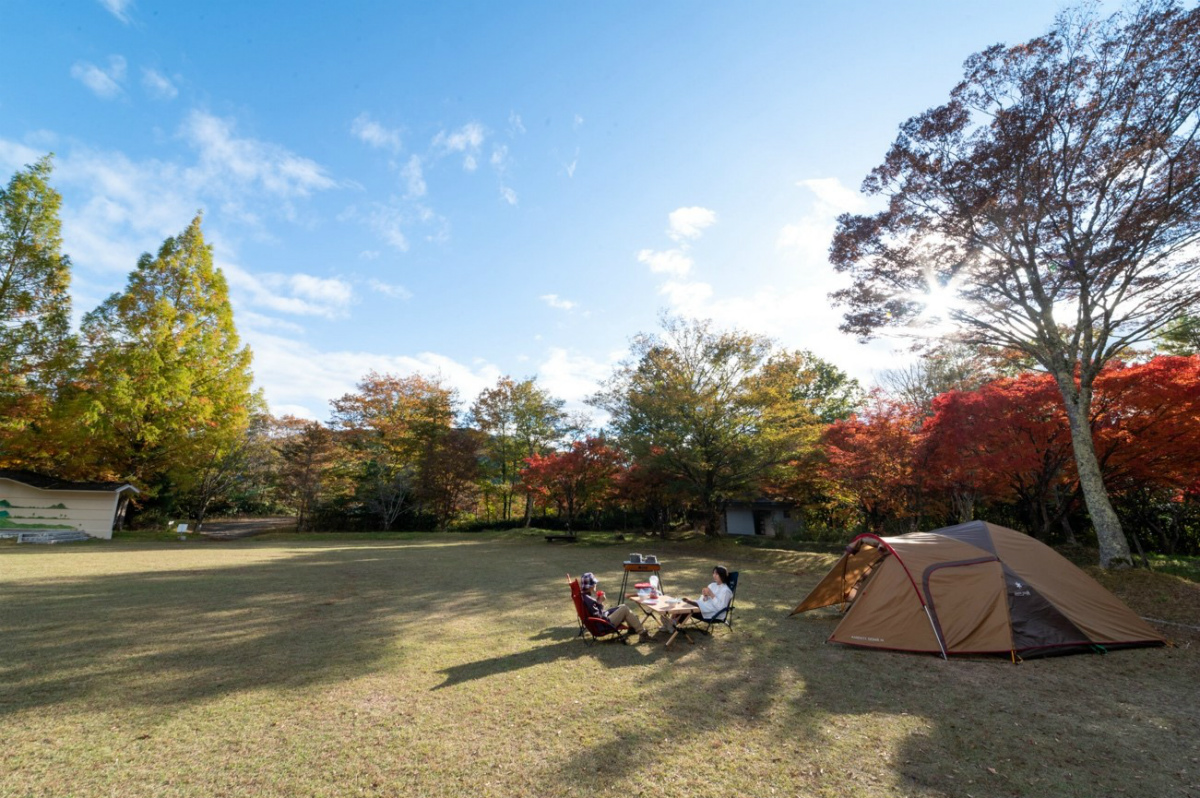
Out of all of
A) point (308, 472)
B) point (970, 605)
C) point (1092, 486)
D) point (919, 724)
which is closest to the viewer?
point (919, 724)

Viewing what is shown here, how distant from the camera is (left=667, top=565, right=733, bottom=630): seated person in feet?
23.0

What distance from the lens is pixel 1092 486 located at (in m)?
9.76

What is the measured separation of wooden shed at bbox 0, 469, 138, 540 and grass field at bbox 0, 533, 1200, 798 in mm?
15712

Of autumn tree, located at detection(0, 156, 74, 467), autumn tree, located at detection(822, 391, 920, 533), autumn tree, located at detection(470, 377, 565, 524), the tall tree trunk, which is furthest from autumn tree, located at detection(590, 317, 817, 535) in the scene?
autumn tree, located at detection(0, 156, 74, 467)

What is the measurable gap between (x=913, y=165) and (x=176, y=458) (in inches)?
1181

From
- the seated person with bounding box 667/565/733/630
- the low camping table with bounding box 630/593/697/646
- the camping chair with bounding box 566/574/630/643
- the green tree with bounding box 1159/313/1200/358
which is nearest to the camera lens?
the camping chair with bounding box 566/574/630/643

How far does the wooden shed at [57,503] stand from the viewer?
1888 centimetres

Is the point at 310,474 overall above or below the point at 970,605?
above

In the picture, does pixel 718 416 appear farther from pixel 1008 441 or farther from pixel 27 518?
pixel 27 518

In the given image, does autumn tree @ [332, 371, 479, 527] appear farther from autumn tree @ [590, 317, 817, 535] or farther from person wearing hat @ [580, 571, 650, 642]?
person wearing hat @ [580, 571, 650, 642]

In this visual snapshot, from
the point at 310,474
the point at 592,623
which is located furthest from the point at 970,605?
the point at 310,474

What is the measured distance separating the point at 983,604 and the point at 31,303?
27922mm

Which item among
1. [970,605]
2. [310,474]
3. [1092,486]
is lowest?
[970,605]

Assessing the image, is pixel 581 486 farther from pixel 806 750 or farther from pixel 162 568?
pixel 806 750
